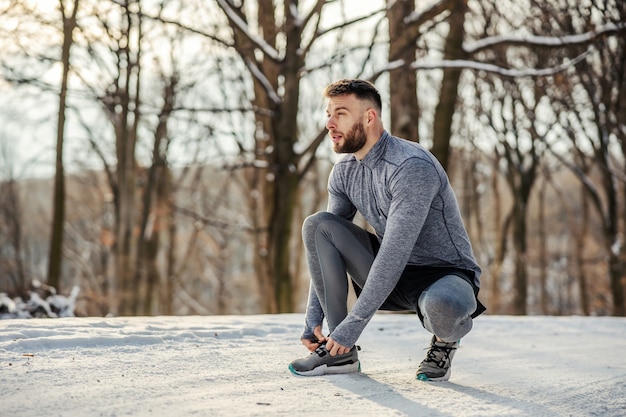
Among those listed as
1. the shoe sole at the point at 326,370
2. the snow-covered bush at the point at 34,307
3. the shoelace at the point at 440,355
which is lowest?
the snow-covered bush at the point at 34,307

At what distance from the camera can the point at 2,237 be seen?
25.8 meters

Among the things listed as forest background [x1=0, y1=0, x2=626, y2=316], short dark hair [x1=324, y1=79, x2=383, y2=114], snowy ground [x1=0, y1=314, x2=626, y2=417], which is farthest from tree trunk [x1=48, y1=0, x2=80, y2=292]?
short dark hair [x1=324, y1=79, x2=383, y2=114]

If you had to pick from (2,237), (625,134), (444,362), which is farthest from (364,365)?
(2,237)

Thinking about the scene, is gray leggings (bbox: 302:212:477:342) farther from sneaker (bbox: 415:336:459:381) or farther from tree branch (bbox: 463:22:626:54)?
tree branch (bbox: 463:22:626:54)

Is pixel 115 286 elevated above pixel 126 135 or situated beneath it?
situated beneath

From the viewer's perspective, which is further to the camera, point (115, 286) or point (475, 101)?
point (475, 101)

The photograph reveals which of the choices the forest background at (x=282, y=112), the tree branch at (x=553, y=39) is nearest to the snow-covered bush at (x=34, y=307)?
the forest background at (x=282, y=112)

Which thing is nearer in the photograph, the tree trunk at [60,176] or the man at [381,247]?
the man at [381,247]

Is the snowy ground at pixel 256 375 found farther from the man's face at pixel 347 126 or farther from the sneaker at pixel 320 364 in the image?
the man's face at pixel 347 126

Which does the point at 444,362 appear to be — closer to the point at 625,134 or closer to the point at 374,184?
the point at 374,184

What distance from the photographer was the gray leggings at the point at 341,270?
120 inches

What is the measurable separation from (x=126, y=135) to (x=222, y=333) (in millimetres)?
11322

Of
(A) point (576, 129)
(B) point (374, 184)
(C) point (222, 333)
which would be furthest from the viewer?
(A) point (576, 129)

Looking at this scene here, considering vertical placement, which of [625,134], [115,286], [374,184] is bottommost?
[115,286]
